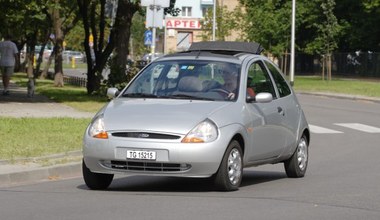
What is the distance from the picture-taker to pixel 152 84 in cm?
1205

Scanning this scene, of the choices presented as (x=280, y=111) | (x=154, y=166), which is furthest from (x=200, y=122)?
(x=280, y=111)

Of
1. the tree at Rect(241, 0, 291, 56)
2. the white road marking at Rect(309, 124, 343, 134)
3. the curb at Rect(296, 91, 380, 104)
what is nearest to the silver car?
the white road marking at Rect(309, 124, 343, 134)

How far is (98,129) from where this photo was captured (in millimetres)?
11125

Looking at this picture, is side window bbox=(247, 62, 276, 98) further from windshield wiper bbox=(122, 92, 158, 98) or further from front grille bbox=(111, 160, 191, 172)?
front grille bbox=(111, 160, 191, 172)

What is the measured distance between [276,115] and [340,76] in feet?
197

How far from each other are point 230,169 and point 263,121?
1157 mm

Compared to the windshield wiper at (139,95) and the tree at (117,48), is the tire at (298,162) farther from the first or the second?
the tree at (117,48)

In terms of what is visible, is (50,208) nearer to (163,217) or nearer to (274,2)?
(163,217)

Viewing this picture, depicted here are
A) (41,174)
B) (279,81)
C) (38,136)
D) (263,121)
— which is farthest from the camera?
(38,136)

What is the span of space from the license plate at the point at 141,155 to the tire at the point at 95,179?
80 centimetres

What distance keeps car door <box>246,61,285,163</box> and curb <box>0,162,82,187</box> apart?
287 centimetres

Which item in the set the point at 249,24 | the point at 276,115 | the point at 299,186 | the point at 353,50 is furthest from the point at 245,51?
the point at 353,50

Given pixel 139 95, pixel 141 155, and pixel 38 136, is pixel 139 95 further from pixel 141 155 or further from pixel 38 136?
pixel 38 136

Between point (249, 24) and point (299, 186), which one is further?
point (249, 24)
